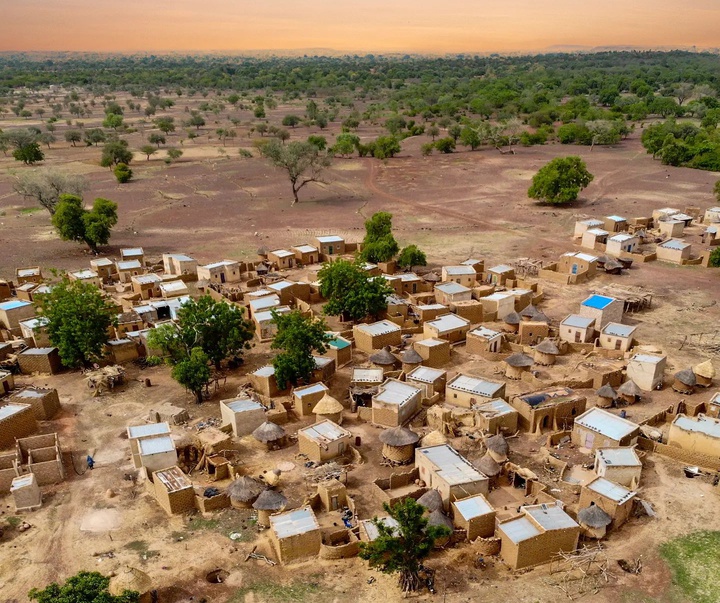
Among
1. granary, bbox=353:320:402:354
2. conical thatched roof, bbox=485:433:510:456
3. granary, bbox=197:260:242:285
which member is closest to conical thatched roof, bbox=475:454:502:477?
conical thatched roof, bbox=485:433:510:456

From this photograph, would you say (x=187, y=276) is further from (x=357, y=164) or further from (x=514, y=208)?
(x=357, y=164)

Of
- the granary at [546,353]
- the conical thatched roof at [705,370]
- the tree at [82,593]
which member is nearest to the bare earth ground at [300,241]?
the conical thatched roof at [705,370]

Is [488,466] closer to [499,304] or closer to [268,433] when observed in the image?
[268,433]

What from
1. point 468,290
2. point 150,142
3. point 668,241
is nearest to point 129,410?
point 468,290

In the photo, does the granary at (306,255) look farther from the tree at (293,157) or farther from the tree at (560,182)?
the tree at (560,182)

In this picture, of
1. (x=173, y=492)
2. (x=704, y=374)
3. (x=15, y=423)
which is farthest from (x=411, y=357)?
(x=15, y=423)

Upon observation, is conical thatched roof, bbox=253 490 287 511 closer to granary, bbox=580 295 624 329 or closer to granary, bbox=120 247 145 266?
granary, bbox=580 295 624 329
